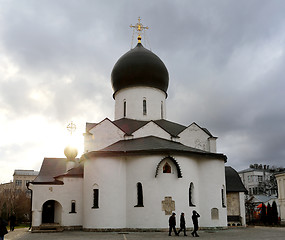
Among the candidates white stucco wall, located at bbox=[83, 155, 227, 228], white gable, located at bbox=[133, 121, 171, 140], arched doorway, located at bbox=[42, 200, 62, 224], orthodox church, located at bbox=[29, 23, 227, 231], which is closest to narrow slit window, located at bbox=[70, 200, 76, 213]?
orthodox church, located at bbox=[29, 23, 227, 231]

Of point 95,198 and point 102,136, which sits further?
point 102,136

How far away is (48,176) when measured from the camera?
79.2 feet

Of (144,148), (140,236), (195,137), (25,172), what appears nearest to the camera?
(140,236)

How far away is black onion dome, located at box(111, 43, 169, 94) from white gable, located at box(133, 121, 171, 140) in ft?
12.6

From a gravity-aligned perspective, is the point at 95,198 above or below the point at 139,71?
below

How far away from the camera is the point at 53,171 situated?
82.1 ft

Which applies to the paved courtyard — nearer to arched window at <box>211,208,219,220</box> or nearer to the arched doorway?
arched window at <box>211,208,219,220</box>

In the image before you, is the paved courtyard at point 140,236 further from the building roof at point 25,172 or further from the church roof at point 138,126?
the building roof at point 25,172

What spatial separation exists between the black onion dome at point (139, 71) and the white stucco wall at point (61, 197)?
8108 mm

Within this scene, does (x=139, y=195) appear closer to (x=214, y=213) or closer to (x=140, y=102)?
(x=214, y=213)

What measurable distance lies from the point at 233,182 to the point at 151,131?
26.1ft

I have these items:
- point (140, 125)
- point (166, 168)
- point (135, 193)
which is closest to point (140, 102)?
point (140, 125)

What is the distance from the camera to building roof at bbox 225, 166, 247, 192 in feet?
82.4

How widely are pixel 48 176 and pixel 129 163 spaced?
292 inches
